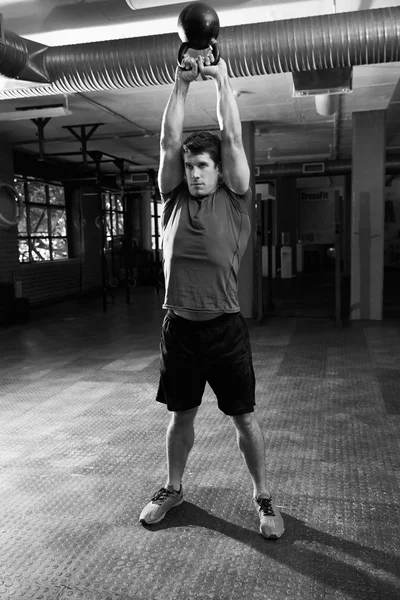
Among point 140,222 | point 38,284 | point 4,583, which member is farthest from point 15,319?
point 140,222

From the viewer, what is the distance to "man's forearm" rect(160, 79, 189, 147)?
183 cm

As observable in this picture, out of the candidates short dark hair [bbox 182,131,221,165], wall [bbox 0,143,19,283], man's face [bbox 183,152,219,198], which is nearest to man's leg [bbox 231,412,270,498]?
man's face [bbox 183,152,219,198]

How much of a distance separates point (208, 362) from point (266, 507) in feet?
2.01

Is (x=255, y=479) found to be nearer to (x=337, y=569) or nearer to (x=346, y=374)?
(x=337, y=569)

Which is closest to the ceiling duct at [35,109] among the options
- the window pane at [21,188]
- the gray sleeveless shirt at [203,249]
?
the window pane at [21,188]

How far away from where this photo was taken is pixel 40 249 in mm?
9961

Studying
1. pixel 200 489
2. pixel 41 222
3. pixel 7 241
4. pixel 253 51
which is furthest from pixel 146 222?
pixel 200 489

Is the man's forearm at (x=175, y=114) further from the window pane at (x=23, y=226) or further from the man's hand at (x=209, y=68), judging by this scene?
the window pane at (x=23, y=226)

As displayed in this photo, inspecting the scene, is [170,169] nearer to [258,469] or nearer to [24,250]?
[258,469]

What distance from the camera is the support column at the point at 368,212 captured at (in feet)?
21.4

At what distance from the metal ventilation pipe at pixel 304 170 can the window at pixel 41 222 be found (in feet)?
13.7

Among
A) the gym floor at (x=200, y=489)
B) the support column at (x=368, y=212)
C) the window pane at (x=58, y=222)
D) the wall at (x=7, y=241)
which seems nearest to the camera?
the gym floor at (x=200, y=489)

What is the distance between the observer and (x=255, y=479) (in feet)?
6.65

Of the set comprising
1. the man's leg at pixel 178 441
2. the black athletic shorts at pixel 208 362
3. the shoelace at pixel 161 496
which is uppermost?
the black athletic shorts at pixel 208 362
